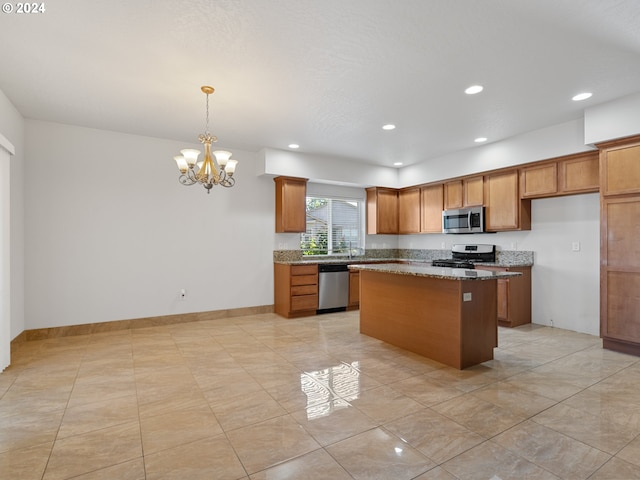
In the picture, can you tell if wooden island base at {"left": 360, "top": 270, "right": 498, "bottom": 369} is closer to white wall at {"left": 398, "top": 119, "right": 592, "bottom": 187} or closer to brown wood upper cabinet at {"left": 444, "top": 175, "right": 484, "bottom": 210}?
white wall at {"left": 398, "top": 119, "right": 592, "bottom": 187}

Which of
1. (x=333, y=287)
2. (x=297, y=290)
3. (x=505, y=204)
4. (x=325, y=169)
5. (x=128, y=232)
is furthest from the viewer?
(x=325, y=169)

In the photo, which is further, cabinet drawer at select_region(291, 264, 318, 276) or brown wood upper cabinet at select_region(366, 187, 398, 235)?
brown wood upper cabinet at select_region(366, 187, 398, 235)

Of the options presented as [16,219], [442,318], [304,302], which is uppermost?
[16,219]

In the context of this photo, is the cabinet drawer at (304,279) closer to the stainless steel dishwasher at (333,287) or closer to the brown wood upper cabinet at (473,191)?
the stainless steel dishwasher at (333,287)

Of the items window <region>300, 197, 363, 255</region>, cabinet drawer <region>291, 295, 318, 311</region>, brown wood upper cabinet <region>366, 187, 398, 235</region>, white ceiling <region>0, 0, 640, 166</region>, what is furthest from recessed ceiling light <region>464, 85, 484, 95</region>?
cabinet drawer <region>291, 295, 318, 311</region>

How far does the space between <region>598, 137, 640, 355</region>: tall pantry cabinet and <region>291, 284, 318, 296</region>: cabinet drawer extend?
3813 millimetres

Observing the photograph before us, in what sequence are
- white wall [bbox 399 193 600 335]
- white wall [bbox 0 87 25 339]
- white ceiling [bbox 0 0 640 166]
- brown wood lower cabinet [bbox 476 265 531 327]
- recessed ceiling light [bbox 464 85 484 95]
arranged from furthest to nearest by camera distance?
brown wood lower cabinet [bbox 476 265 531 327]
white wall [bbox 399 193 600 335]
white wall [bbox 0 87 25 339]
recessed ceiling light [bbox 464 85 484 95]
white ceiling [bbox 0 0 640 166]

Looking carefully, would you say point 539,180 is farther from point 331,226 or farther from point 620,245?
point 331,226

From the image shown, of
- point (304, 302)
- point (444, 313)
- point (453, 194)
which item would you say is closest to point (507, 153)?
point (453, 194)

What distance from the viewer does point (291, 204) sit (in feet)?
18.9

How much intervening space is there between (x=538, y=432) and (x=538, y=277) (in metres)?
3.47

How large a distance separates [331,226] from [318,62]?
4106 mm

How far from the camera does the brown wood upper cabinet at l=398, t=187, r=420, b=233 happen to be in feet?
21.9

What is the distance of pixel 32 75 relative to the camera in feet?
10.1
